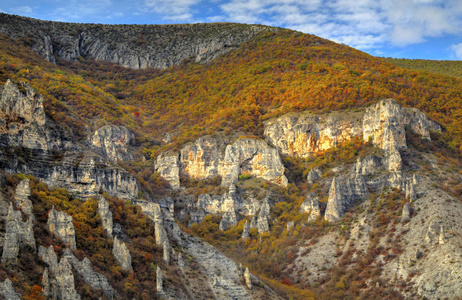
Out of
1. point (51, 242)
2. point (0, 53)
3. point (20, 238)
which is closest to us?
point (20, 238)

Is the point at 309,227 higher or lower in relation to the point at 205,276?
higher

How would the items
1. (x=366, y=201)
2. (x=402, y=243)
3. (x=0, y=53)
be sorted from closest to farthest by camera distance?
(x=402, y=243), (x=366, y=201), (x=0, y=53)

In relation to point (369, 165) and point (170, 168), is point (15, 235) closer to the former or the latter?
point (369, 165)

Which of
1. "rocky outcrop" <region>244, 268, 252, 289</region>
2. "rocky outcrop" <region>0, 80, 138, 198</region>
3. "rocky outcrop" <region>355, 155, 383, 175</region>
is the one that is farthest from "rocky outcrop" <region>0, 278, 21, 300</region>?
"rocky outcrop" <region>355, 155, 383, 175</region>

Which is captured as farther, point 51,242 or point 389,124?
point 389,124

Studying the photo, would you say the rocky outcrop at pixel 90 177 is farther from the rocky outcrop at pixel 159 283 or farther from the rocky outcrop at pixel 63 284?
the rocky outcrop at pixel 63 284

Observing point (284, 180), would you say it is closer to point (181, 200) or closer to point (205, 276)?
point (181, 200)

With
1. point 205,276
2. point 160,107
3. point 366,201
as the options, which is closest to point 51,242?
point 205,276

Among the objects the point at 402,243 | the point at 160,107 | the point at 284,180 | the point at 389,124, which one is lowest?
the point at 402,243
